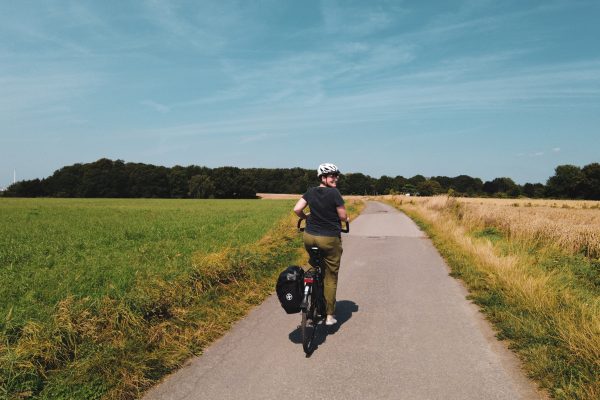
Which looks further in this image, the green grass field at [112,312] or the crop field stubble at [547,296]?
the crop field stubble at [547,296]

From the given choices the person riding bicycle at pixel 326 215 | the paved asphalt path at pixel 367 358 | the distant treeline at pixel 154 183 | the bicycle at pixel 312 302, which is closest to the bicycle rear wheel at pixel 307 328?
the bicycle at pixel 312 302

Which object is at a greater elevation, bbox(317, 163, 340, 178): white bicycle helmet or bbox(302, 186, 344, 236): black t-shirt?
bbox(317, 163, 340, 178): white bicycle helmet

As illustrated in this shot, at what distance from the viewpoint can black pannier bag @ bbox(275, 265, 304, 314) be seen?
473 centimetres

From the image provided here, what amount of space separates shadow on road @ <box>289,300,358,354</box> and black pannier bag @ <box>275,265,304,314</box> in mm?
604

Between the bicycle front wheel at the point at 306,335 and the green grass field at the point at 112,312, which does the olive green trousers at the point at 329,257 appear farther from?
the green grass field at the point at 112,312

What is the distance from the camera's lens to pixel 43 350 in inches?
159

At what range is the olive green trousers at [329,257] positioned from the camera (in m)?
5.20

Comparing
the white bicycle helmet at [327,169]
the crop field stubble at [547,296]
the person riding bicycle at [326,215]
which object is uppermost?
the white bicycle helmet at [327,169]

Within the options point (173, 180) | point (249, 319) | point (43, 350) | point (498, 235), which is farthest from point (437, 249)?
point (173, 180)

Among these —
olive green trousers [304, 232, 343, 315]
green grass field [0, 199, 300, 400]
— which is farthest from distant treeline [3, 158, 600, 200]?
olive green trousers [304, 232, 343, 315]

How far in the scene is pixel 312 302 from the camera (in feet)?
16.6

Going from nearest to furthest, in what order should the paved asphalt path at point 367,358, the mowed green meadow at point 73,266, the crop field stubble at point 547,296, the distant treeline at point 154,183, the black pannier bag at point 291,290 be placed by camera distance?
1. the paved asphalt path at point 367,358
2. the crop field stubble at point 547,296
3. the black pannier bag at point 291,290
4. the mowed green meadow at point 73,266
5. the distant treeline at point 154,183

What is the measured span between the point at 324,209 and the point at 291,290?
1.14 m

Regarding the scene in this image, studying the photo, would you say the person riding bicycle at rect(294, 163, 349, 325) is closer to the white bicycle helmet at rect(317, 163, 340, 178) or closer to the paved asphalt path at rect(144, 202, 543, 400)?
the white bicycle helmet at rect(317, 163, 340, 178)
